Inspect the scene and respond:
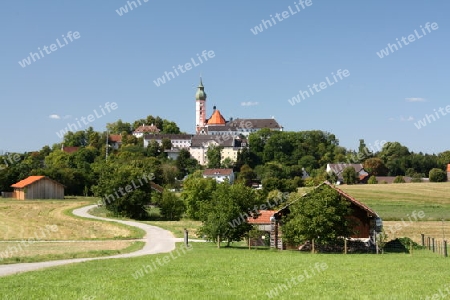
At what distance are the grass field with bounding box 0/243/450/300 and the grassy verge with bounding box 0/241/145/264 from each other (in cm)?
398

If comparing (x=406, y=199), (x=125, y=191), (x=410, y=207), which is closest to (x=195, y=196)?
(x=125, y=191)

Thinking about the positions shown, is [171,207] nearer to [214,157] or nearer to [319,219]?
[319,219]

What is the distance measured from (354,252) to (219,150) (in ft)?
452

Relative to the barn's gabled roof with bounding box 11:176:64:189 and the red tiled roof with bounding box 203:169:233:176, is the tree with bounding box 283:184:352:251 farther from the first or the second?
the red tiled roof with bounding box 203:169:233:176

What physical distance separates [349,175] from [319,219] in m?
102

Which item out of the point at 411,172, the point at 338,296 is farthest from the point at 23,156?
the point at 338,296

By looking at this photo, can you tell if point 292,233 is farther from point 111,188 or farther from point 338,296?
point 111,188

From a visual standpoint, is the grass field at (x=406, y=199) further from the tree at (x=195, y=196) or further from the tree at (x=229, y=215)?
the tree at (x=229, y=215)

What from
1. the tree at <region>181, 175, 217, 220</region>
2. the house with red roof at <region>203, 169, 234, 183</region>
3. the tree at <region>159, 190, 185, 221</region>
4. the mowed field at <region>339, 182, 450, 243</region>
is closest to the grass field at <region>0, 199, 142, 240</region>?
the tree at <region>159, 190, 185, 221</region>

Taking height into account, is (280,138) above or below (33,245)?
above

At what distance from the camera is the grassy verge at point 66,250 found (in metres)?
26.9

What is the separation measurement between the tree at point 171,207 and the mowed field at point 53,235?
446 inches

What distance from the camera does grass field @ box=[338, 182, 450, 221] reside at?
214 feet

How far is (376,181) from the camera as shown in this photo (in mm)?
132250
